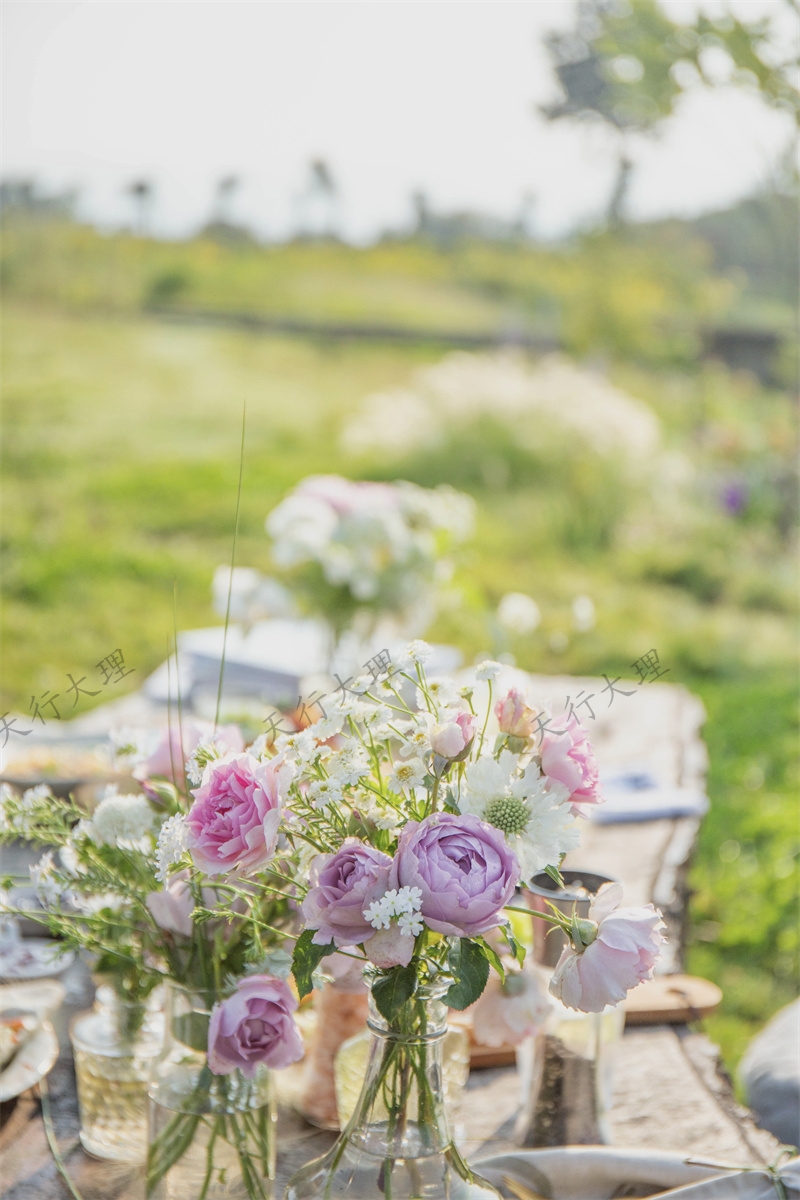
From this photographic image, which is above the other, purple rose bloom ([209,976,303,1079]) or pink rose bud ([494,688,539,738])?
pink rose bud ([494,688,539,738])

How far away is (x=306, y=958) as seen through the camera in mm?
562

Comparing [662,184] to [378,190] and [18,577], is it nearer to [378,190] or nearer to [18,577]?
[378,190]

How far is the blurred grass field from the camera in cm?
473

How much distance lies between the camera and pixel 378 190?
6582 mm

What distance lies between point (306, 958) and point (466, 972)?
0.08 metres

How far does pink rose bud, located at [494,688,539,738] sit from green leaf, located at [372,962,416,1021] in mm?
131

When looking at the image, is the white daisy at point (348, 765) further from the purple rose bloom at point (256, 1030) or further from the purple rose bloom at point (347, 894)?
the purple rose bloom at point (256, 1030)

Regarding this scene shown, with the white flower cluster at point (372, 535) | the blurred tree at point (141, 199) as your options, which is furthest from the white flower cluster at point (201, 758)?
the blurred tree at point (141, 199)

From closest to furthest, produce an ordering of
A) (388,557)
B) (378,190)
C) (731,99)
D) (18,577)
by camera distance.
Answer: (388,557) < (731,99) < (18,577) < (378,190)

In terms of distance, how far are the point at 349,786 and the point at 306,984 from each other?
101mm

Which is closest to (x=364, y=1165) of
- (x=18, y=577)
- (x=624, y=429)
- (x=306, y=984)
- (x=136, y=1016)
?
(x=306, y=984)

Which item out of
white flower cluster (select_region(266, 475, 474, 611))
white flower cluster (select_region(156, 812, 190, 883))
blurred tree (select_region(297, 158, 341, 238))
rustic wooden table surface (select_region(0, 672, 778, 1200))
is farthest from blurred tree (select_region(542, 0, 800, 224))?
white flower cluster (select_region(156, 812, 190, 883))

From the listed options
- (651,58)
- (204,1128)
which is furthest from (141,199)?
(204,1128)

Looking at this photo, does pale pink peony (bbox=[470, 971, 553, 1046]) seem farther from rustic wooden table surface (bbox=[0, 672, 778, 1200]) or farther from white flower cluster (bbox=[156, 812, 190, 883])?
white flower cluster (bbox=[156, 812, 190, 883])
